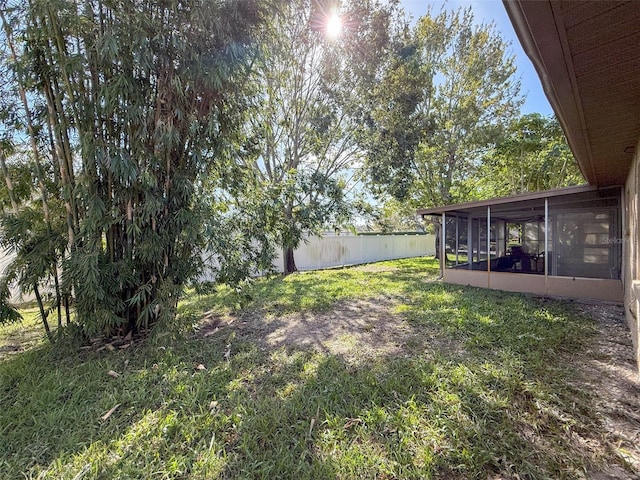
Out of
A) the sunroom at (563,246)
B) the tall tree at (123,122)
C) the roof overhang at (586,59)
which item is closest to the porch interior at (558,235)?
the sunroom at (563,246)

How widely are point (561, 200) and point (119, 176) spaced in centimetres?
758

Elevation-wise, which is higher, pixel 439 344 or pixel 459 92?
pixel 459 92

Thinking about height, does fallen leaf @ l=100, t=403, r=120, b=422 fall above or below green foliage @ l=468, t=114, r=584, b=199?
below

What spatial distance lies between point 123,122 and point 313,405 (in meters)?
3.23

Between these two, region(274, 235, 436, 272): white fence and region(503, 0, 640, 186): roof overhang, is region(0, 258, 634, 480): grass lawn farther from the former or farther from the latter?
region(274, 235, 436, 272): white fence

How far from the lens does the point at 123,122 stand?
9.84ft

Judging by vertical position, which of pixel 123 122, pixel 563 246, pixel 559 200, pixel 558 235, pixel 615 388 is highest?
pixel 123 122

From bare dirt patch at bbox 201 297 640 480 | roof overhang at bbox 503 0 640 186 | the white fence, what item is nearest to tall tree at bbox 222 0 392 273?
the white fence

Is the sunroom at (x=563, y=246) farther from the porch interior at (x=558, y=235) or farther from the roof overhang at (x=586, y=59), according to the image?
the roof overhang at (x=586, y=59)

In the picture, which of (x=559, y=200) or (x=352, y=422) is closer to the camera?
(x=352, y=422)

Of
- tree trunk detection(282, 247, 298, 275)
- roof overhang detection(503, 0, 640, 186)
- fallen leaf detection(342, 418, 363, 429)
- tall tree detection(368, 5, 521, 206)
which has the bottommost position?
fallen leaf detection(342, 418, 363, 429)

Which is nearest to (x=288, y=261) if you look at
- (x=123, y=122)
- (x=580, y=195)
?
(x=123, y=122)

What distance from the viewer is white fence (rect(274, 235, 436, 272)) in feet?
37.1

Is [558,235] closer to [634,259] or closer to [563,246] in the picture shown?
[563,246]
